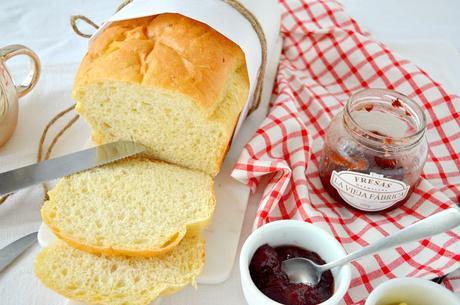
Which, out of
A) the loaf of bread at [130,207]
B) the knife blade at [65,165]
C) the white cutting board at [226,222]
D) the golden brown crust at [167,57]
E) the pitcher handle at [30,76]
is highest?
the golden brown crust at [167,57]

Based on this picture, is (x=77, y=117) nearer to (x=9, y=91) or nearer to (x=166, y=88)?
(x=9, y=91)

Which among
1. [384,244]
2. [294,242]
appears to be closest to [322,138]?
[294,242]

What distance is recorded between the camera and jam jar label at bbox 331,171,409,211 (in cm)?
219

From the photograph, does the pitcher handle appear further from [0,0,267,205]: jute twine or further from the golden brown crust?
the golden brown crust

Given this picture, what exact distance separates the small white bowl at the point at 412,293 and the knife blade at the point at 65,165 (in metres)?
1.22

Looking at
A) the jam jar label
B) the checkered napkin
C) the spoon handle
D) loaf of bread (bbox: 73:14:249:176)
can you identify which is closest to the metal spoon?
the spoon handle

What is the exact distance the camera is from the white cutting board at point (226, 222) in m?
2.10

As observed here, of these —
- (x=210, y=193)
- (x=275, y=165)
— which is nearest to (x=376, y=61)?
(x=275, y=165)

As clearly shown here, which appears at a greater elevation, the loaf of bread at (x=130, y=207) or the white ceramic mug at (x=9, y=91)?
the white ceramic mug at (x=9, y=91)

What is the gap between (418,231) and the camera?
175 cm

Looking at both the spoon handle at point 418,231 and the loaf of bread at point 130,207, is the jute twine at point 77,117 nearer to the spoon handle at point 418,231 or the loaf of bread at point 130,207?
the loaf of bread at point 130,207

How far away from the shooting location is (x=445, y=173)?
8.45 ft

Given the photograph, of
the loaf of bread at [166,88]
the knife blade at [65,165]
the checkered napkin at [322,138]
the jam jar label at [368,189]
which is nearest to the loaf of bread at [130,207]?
the knife blade at [65,165]

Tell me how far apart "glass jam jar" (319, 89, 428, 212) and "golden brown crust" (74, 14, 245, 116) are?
0.57m
